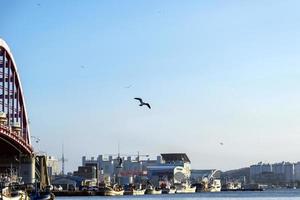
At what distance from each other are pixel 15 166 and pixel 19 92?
13.9 m

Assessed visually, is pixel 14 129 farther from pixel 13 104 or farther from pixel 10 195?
pixel 10 195

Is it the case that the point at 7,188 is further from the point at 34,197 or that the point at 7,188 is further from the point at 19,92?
the point at 19,92

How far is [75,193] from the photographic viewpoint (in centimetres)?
16762

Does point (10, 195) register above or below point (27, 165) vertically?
below

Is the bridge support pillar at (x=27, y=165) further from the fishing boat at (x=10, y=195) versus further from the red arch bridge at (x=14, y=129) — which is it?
the fishing boat at (x=10, y=195)

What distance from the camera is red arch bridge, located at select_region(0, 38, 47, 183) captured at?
106m

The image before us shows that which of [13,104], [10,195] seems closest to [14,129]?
[13,104]

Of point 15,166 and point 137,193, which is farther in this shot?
point 137,193

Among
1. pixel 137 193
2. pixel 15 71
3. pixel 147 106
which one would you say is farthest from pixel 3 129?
pixel 137 193

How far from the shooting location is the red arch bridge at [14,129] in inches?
4188

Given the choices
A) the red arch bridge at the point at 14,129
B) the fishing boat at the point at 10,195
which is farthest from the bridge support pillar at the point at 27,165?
the fishing boat at the point at 10,195

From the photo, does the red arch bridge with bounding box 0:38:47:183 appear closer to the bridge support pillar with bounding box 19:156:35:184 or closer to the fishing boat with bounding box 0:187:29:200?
the bridge support pillar with bounding box 19:156:35:184

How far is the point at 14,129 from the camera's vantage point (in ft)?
375

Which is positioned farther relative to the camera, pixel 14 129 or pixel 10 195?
pixel 14 129
